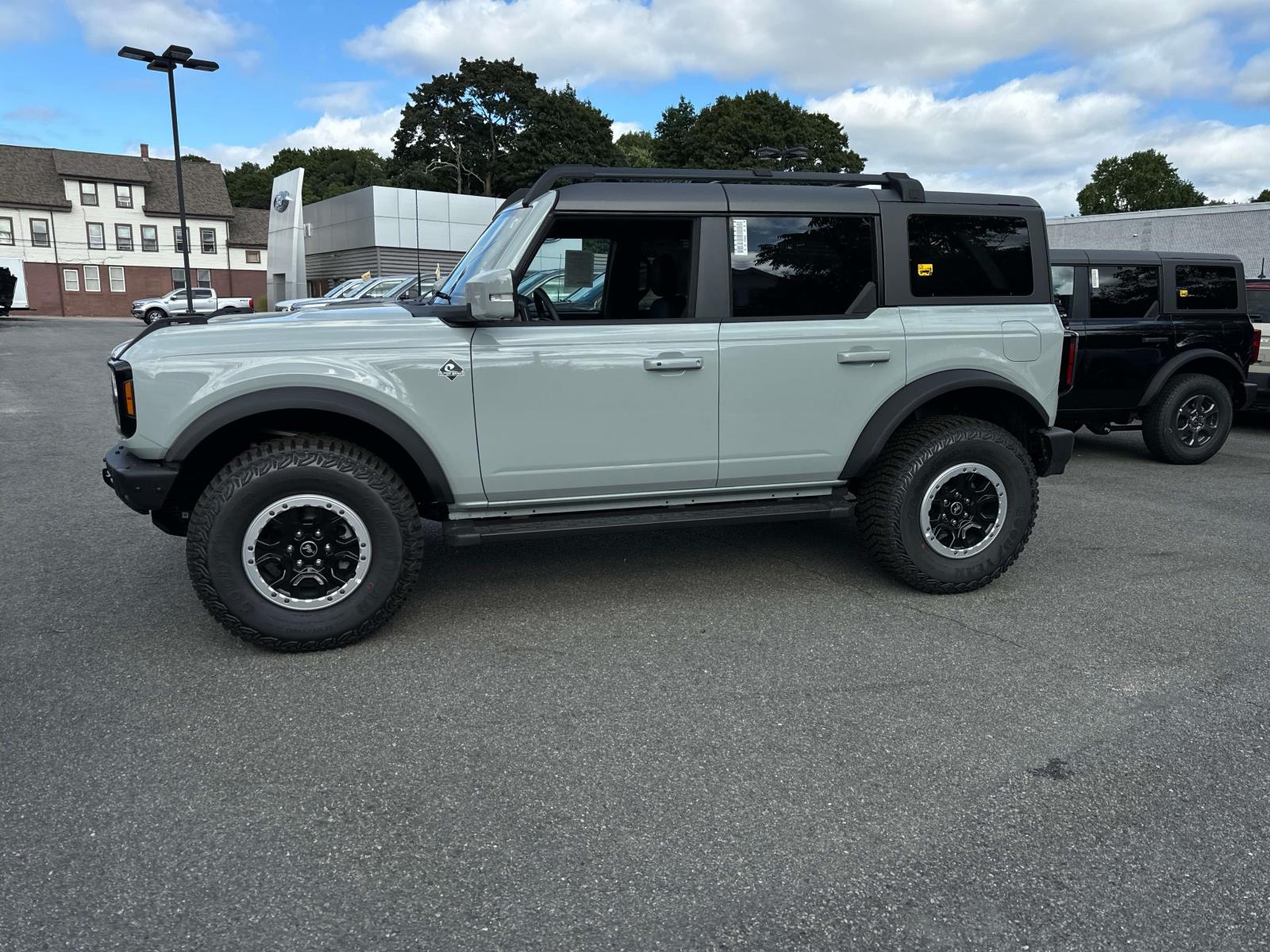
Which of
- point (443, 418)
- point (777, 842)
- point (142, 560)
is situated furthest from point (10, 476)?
point (777, 842)

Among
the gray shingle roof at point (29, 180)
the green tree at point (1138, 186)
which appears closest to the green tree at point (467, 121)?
the gray shingle roof at point (29, 180)

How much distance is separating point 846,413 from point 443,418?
1.90 m

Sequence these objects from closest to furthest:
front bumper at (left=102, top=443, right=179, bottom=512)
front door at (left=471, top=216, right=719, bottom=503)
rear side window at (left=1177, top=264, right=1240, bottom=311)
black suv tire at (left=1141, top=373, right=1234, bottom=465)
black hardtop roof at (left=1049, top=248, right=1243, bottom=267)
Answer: front bumper at (left=102, top=443, right=179, bottom=512) → front door at (left=471, top=216, right=719, bottom=503) → black hardtop roof at (left=1049, top=248, right=1243, bottom=267) → black suv tire at (left=1141, top=373, right=1234, bottom=465) → rear side window at (left=1177, top=264, right=1240, bottom=311)

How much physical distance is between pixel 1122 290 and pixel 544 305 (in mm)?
6302

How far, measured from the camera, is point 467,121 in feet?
212

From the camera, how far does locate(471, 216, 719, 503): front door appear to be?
13.2ft

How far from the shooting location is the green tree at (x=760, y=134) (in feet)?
192

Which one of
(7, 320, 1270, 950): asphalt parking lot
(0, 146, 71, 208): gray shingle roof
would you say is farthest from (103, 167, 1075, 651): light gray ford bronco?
(0, 146, 71, 208): gray shingle roof

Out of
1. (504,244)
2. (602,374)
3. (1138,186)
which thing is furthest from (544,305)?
(1138,186)

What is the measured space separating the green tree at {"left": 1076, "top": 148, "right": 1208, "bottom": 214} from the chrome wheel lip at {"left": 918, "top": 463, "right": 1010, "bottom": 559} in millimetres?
79787

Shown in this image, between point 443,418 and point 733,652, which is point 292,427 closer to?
point 443,418

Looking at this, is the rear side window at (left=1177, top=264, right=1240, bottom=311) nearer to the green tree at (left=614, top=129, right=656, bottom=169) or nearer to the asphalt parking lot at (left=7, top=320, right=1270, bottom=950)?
the asphalt parking lot at (left=7, top=320, right=1270, bottom=950)

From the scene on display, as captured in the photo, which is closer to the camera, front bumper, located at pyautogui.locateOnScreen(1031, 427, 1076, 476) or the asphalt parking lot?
the asphalt parking lot

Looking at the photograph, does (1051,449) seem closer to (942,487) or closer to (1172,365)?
(942,487)
